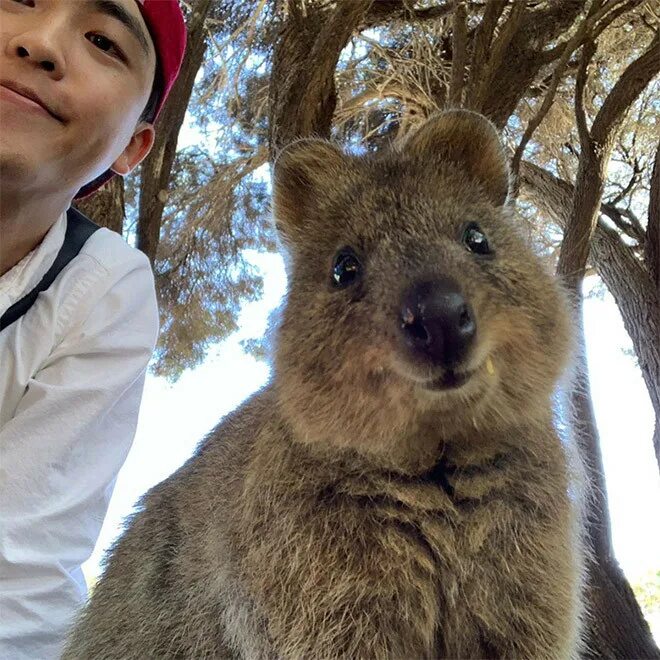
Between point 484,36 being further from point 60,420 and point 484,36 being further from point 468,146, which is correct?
point 60,420

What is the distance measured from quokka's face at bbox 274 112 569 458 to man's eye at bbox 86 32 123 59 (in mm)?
498

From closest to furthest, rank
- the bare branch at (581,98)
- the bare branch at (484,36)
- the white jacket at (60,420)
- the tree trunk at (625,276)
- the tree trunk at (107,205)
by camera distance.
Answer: the white jacket at (60,420) < the tree trunk at (107,205) < the bare branch at (484,36) < the bare branch at (581,98) < the tree trunk at (625,276)

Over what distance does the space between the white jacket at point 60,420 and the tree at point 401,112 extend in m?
1.49

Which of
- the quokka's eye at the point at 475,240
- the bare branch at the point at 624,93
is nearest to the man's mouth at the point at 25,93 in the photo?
the quokka's eye at the point at 475,240

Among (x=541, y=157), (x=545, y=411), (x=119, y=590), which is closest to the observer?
(x=545, y=411)

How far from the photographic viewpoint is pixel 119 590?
155cm

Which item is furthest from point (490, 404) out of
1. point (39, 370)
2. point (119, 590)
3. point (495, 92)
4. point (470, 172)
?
point (495, 92)

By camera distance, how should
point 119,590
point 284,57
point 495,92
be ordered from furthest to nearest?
point 495,92 → point 284,57 → point 119,590

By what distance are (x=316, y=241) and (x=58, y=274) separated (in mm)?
731

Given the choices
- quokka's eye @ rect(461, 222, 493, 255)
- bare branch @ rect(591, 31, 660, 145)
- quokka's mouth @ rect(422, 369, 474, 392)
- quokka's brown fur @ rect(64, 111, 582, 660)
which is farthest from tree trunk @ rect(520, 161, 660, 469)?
quokka's mouth @ rect(422, 369, 474, 392)

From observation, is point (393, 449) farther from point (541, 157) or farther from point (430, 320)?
point (541, 157)

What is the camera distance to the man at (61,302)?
158cm

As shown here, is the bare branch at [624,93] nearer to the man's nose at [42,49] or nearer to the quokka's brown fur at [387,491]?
the quokka's brown fur at [387,491]

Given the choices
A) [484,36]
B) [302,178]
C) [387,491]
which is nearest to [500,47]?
[484,36]
